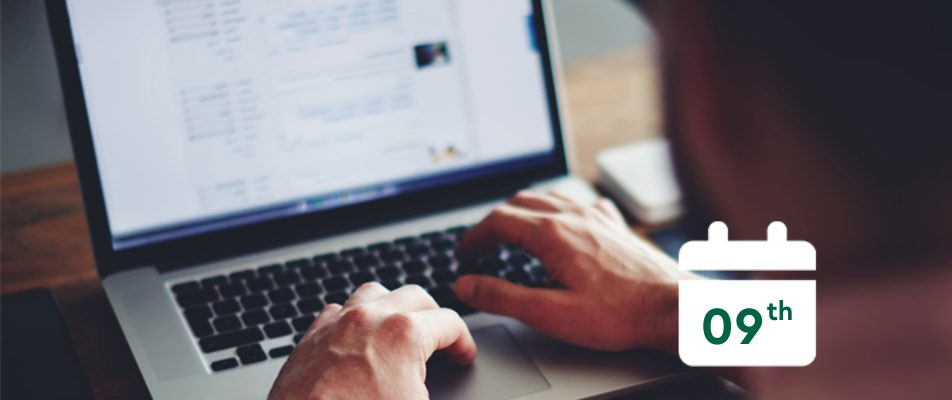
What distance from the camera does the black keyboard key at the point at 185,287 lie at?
1011mm

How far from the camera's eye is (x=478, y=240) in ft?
3.37

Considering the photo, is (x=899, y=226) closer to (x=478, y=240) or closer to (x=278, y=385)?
(x=278, y=385)

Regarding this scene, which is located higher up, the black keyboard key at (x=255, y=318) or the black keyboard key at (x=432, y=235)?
the black keyboard key at (x=432, y=235)

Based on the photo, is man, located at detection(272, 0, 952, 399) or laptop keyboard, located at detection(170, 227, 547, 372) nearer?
man, located at detection(272, 0, 952, 399)

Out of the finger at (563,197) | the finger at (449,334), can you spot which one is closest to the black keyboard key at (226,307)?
the finger at (449,334)

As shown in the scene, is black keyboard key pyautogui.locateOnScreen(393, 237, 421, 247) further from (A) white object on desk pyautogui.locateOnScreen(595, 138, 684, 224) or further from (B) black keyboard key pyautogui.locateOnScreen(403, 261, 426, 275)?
(A) white object on desk pyautogui.locateOnScreen(595, 138, 684, 224)

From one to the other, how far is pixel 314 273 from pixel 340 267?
28 mm

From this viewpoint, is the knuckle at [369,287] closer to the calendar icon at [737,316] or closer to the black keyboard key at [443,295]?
the black keyboard key at [443,295]

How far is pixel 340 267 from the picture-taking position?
1042 millimetres

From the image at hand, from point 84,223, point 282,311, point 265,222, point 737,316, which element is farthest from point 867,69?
point 84,223

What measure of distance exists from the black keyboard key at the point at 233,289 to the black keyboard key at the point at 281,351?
10 centimetres

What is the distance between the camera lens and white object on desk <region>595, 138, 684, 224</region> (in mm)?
1172

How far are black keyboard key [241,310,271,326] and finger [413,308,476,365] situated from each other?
0.17 metres

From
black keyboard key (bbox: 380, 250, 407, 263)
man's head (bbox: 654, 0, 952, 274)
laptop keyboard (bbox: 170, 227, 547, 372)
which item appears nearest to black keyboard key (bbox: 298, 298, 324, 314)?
laptop keyboard (bbox: 170, 227, 547, 372)
